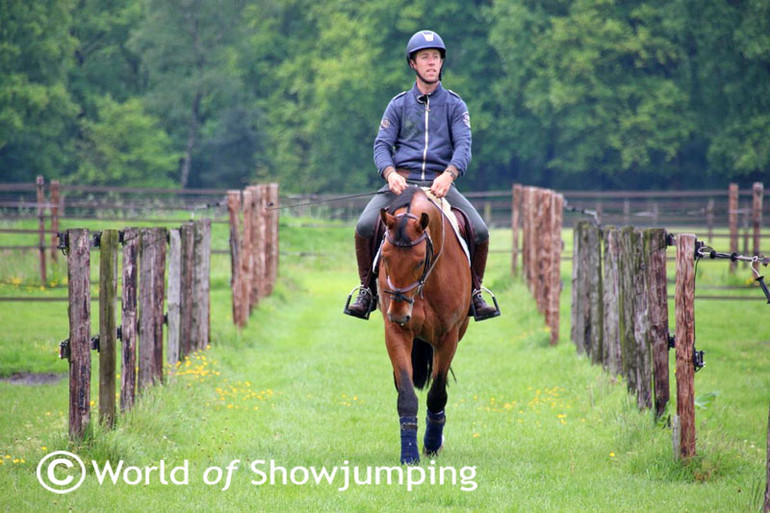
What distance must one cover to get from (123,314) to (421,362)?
255 centimetres

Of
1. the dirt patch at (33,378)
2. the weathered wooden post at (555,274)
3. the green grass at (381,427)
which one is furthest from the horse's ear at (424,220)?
the weathered wooden post at (555,274)

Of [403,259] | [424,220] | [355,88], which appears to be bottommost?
[403,259]

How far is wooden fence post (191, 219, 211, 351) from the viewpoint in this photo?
12969 mm

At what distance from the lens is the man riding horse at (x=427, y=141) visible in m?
9.20

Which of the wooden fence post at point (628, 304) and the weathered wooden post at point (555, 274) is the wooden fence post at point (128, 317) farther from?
the weathered wooden post at point (555, 274)

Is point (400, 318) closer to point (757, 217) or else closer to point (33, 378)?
point (33, 378)

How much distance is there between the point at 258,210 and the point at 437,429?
10.1 meters

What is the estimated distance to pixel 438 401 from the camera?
28.5 ft

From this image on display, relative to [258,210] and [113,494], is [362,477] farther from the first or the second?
[258,210]

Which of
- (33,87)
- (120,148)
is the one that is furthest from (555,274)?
(120,148)

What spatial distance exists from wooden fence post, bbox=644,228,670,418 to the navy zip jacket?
1.75 m

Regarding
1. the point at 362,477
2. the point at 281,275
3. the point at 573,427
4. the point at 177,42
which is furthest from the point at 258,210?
the point at 177,42

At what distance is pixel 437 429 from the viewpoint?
28.4 ft

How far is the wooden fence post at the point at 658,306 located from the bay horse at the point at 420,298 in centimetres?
147
